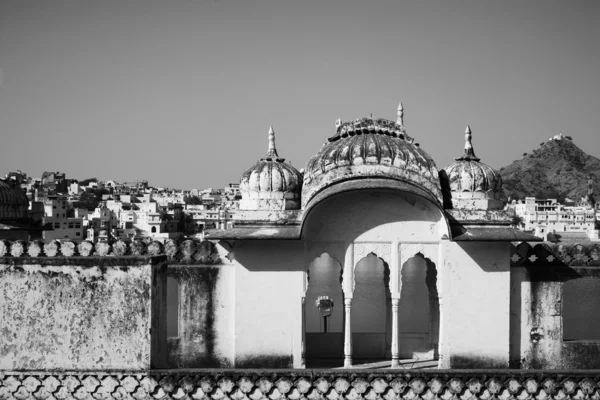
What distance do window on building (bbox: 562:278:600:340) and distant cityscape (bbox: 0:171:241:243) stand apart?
14.2 metres

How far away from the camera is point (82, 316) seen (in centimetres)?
853

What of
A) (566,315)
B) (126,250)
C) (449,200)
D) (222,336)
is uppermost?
(449,200)

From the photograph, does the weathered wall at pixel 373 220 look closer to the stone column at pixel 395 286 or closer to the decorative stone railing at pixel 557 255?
the stone column at pixel 395 286

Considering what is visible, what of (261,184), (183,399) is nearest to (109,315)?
(183,399)

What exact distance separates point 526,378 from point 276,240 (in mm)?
3989

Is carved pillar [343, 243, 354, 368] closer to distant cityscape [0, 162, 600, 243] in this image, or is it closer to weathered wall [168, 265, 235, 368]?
weathered wall [168, 265, 235, 368]

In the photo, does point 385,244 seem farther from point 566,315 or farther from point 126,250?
point 566,315

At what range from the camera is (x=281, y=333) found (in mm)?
10414

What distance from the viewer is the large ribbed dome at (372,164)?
10.3m

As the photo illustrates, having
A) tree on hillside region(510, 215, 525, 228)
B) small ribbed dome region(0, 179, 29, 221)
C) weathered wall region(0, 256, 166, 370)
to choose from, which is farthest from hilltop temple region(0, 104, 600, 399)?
small ribbed dome region(0, 179, 29, 221)

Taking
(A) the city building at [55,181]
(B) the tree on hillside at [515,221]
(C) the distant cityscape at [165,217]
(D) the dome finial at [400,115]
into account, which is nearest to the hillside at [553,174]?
(C) the distant cityscape at [165,217]

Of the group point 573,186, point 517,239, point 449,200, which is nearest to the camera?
point 517,239

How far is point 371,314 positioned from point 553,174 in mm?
120102

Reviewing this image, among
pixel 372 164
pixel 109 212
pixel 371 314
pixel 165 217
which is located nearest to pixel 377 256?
pixel 372 164
